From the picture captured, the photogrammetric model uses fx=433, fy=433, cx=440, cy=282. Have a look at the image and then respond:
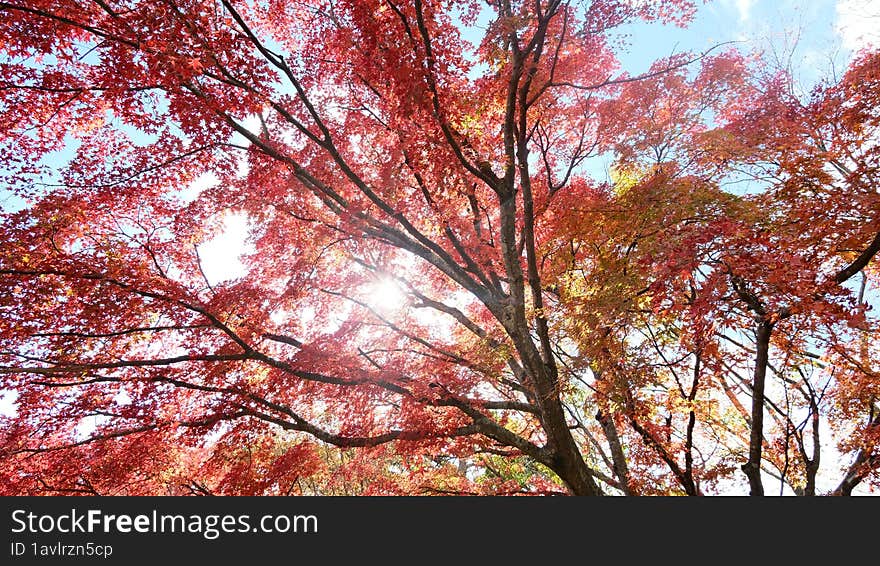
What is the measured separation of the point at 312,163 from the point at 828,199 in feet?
22.2

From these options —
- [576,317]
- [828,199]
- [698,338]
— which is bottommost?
[698,338]

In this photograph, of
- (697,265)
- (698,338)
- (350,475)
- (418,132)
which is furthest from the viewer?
(350,475)

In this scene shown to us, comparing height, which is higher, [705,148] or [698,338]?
[705,148]

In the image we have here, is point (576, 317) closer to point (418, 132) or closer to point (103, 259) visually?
point (418, 132)

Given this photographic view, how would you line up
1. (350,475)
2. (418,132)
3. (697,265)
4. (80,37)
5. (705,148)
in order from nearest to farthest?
(697,265)
(80,37)
(418,132)
(705,148)
(350,475)

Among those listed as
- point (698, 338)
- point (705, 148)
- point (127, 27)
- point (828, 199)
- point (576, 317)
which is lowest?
point (698, 338)

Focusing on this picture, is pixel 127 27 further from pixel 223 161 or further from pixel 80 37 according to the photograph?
pixel 223 161

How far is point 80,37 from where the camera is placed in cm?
482

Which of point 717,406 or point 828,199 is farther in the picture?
point 717,406

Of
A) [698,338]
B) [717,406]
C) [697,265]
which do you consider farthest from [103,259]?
[717,406]

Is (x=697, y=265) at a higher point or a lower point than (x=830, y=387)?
higher

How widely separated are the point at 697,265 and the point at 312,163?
566 centimetres

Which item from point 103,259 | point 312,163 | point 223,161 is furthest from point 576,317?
point 103,259

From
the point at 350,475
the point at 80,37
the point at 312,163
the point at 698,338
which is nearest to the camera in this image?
the point at 80,37
